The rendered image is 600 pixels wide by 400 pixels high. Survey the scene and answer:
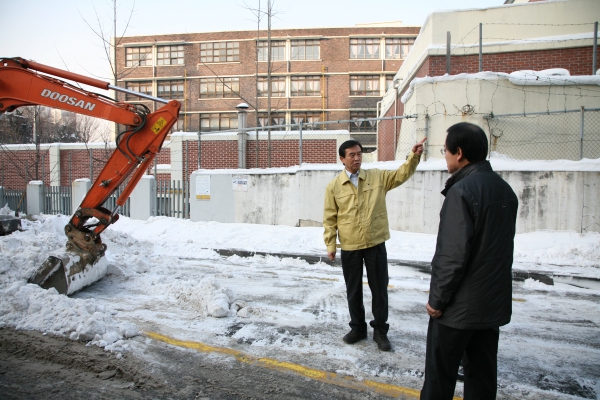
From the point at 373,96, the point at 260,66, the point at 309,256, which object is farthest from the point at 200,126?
the point at 309,256

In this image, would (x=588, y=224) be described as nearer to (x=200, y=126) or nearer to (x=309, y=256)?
(x=309, y=256)

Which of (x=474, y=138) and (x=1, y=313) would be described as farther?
(x=1, y=313)

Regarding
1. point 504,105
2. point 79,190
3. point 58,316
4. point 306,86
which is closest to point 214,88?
point 306,86

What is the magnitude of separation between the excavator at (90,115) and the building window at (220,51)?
38318mm

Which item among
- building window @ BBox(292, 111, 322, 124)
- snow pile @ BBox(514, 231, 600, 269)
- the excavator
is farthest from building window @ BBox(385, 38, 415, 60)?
the excavator

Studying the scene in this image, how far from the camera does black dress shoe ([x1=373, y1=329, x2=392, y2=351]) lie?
13.2 ft

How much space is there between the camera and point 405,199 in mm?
9719

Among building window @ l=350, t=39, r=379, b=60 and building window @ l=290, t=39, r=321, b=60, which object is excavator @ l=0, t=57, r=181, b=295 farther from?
building window @ l=350, t=39, r=379, b=60

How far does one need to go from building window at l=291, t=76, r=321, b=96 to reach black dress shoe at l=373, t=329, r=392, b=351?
38657 millimetres

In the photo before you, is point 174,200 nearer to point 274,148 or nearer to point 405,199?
point 405,199

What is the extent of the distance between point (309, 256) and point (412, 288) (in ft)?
8.34

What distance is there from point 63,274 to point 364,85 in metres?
38.8

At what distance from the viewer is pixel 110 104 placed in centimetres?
568

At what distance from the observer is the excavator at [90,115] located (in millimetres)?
5316
